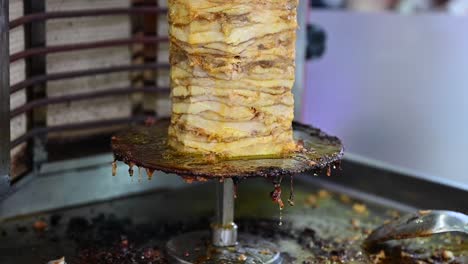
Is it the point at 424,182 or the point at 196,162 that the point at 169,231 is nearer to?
the point at 196,162

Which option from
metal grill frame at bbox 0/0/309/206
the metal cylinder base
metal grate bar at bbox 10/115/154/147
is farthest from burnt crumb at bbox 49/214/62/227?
the metal cylinder base

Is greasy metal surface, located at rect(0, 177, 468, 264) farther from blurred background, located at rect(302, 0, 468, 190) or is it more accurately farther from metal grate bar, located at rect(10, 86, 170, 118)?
blurred background, located at rect(302, 0, 468, 190)

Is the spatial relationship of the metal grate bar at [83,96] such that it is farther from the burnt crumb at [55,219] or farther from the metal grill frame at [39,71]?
the burnt crumb at [55,219]

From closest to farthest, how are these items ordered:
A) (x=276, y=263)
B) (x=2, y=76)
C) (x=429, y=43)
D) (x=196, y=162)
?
(x=196, y=162)
(x=2, y=76)
(x=276, y=263)
(x=429, y=43)

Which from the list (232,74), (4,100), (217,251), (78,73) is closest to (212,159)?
(232,74)

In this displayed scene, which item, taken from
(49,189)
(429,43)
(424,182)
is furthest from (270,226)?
(429,43)

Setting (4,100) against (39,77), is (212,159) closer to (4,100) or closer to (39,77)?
(4,100)
